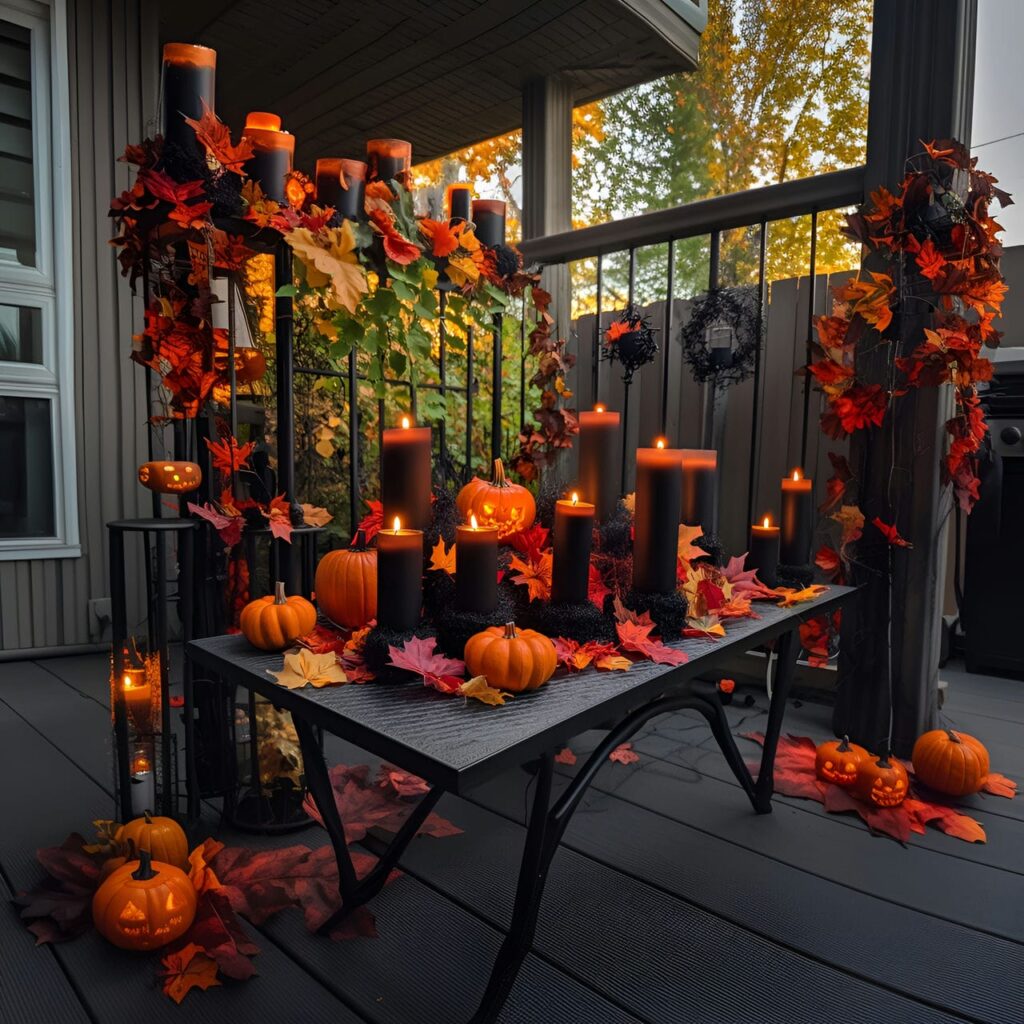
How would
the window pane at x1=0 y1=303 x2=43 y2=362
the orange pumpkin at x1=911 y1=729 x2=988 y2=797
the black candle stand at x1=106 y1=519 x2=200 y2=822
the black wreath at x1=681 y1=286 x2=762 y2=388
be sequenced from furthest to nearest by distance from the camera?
1. the window pane at x1=0 y1=303 x2=43 y2=362
2. the black wreath at x1=681 y1=286 x2=762 y2=388
3. the orange pumpkin at x1=911 y1=729 x2=988 y2=797
4. the black candle stand at x1=106 y1=519 x2=200 y2=822

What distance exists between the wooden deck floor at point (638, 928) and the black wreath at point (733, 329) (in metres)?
1.28

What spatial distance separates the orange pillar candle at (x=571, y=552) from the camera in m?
0.97

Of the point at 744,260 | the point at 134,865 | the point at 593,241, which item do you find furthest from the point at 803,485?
the point at 744,260

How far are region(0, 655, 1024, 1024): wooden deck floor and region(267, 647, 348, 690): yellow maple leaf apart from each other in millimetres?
454

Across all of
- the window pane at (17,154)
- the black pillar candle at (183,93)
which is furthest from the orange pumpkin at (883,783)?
the window pane at (17,154)

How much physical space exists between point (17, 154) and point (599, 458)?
108 inches


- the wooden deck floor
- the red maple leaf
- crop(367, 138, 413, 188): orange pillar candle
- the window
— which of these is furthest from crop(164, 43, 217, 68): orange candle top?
the window

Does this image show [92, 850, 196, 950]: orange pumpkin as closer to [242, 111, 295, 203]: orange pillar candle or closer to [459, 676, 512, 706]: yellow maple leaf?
[459, 676, 512, 706]: yellow maple leaf

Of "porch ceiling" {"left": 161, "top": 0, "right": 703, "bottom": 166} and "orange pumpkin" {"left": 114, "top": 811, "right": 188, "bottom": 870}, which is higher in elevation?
"porch ceiling" {"left": 161, "top": 0, "right": 703, "bottom": 166}

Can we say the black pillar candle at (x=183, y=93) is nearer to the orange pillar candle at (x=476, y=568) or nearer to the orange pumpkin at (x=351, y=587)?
the orange pumpkin at (x=351, y=587)

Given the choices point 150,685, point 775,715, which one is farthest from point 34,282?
point 775,715

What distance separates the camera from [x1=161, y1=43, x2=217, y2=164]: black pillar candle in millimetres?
1314

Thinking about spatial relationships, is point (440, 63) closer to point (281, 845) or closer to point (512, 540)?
point (512, 540)

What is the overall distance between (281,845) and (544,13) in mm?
3390
